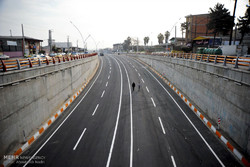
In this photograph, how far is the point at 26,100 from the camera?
40.1 feet

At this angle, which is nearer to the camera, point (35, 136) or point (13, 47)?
point (35, 136)

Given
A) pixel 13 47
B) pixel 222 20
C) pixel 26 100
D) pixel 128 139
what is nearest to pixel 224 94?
pixel 128 139

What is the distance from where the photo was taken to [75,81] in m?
25.2

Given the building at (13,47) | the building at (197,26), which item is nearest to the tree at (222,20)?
the building at (197,26)

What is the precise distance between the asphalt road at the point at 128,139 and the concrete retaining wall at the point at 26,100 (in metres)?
1.43

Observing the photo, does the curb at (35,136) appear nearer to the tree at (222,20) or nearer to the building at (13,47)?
the building at (13,47)

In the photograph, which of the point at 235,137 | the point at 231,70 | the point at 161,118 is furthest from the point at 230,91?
the point at 161,118

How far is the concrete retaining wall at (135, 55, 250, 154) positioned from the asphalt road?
152 cm

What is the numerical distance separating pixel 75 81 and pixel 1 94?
51.3 ft

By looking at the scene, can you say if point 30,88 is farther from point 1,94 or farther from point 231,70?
point 231,70

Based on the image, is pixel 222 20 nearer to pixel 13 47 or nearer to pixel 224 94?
pixel 224 94

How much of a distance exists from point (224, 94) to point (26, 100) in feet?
55.0

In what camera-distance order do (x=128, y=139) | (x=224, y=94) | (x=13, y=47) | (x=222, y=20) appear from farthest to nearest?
(x=13, y=47) → (x=222, y=20) → (x=224, y=94) → (x=128, y=139)

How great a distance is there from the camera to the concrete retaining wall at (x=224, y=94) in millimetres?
10169
